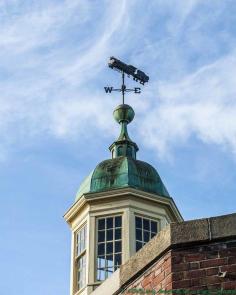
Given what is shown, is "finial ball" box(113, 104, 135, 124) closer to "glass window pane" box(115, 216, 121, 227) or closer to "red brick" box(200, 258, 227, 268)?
→ "glass window pane" box(115, 216, 121, 227)

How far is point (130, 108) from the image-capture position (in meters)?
23.8

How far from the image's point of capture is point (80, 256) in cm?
2019

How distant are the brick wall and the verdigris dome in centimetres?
1187

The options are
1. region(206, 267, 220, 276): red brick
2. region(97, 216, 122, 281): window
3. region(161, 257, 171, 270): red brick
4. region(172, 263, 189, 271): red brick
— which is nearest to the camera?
region(206, 267, 220, 276): red brick

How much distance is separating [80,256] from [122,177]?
1973 mm

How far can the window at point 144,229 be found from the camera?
19.6 metres

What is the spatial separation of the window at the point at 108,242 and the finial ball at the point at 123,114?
13.8 feet

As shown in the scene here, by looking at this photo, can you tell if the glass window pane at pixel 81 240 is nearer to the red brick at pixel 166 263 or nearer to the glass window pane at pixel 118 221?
the glass window pane at pixel 118 221

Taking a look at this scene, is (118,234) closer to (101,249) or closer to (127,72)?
(101,249)

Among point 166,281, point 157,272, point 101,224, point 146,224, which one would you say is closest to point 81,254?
point 101,224

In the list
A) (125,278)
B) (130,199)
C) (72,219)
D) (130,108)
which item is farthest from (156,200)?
(125,278)

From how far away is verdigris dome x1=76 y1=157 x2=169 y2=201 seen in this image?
2023 cm

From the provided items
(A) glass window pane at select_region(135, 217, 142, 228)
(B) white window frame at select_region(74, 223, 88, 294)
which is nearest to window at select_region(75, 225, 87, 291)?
(B) white window frame at select_region(74, 223, 88, 294)

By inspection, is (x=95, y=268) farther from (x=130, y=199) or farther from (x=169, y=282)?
(x=169, y=282)
